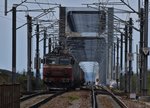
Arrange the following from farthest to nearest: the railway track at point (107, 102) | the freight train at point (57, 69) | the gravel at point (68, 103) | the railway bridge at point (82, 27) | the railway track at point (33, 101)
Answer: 1. the railway bridge at point (82, 27)
2. the freight train at point (57, 69)
3. the railway track at point (107, 102)
4. the gravel at point (68, 103)
5. the railway track at point (33, 101)

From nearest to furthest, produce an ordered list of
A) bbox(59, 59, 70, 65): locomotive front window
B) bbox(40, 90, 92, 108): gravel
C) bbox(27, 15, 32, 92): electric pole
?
bbox(40, 90, 92, 108): gravel → bbox(59, 59, 70, 65): locomotive front window → bbox(27, 15, 32, 92): electric pole

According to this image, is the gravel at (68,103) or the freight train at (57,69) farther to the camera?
the freight train at (57,69)

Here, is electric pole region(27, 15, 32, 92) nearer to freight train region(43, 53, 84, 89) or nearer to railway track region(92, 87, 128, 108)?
freight train region(43, 53, 84, 89)

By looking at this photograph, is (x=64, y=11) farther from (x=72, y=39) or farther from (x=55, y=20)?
(x=72, y=39)

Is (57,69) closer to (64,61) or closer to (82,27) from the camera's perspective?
(64,61)

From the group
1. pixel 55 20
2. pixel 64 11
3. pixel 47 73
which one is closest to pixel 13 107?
pixel 47 73

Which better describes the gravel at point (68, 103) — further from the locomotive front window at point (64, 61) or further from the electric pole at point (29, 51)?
the electric pole at point (29, 51)

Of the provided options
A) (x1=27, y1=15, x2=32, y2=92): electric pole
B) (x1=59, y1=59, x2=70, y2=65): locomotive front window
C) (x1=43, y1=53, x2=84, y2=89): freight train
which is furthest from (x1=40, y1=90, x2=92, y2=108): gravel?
(x1=27, y1=15, x2=32, y2=92): electric pole

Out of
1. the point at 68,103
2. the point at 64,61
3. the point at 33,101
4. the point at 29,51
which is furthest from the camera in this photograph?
the point at 29,51

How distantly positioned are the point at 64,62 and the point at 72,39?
110 feet

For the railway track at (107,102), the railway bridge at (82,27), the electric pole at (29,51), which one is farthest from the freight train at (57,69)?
the railway track at (107,102)

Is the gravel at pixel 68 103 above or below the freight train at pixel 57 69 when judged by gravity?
below

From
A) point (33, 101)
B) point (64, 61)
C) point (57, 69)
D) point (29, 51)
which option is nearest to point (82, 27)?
point (29, 51)

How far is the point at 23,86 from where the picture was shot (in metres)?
→ 61.6
